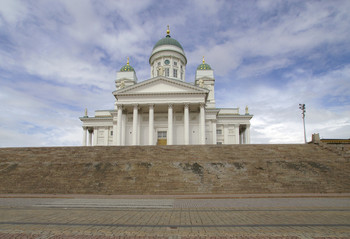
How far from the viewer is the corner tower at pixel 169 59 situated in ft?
169

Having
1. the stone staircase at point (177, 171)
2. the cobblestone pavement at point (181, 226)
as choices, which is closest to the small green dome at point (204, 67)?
the stone staircase at point (177, 171)

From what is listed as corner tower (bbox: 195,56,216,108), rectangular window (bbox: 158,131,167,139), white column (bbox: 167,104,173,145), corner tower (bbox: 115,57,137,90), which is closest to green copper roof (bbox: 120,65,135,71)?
corner tower (bbox: 115,57,137,90)

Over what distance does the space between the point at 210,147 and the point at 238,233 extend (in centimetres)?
1792

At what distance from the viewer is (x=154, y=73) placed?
53000 millimetres

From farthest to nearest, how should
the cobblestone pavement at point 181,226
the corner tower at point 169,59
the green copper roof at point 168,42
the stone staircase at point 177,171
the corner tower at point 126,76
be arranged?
the corner tower at point 126,76 < the green copper roof at point 168,42 < the corner tower at point 169,59 < the stone staircase at point 177,171 < the cobblestone pavement at point 181,226

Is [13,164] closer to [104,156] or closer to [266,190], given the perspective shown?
[104,156]

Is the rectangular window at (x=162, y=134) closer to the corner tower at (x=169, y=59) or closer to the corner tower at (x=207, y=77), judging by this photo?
the corner tower at (x=169, y=59)

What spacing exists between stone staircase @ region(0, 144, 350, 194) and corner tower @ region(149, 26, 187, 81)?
31.5 meters

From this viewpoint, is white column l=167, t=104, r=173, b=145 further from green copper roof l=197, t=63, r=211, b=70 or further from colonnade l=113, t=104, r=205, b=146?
green copper roof l=197, t=63, r=211, b=70

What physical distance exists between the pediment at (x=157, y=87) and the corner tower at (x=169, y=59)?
1356cm

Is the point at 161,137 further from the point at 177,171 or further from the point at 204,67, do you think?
the point at 204,67

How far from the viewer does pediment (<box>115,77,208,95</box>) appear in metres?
36.5

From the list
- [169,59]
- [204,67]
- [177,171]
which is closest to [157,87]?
[169,59]

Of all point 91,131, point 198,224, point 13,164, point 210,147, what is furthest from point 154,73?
point 198,224
